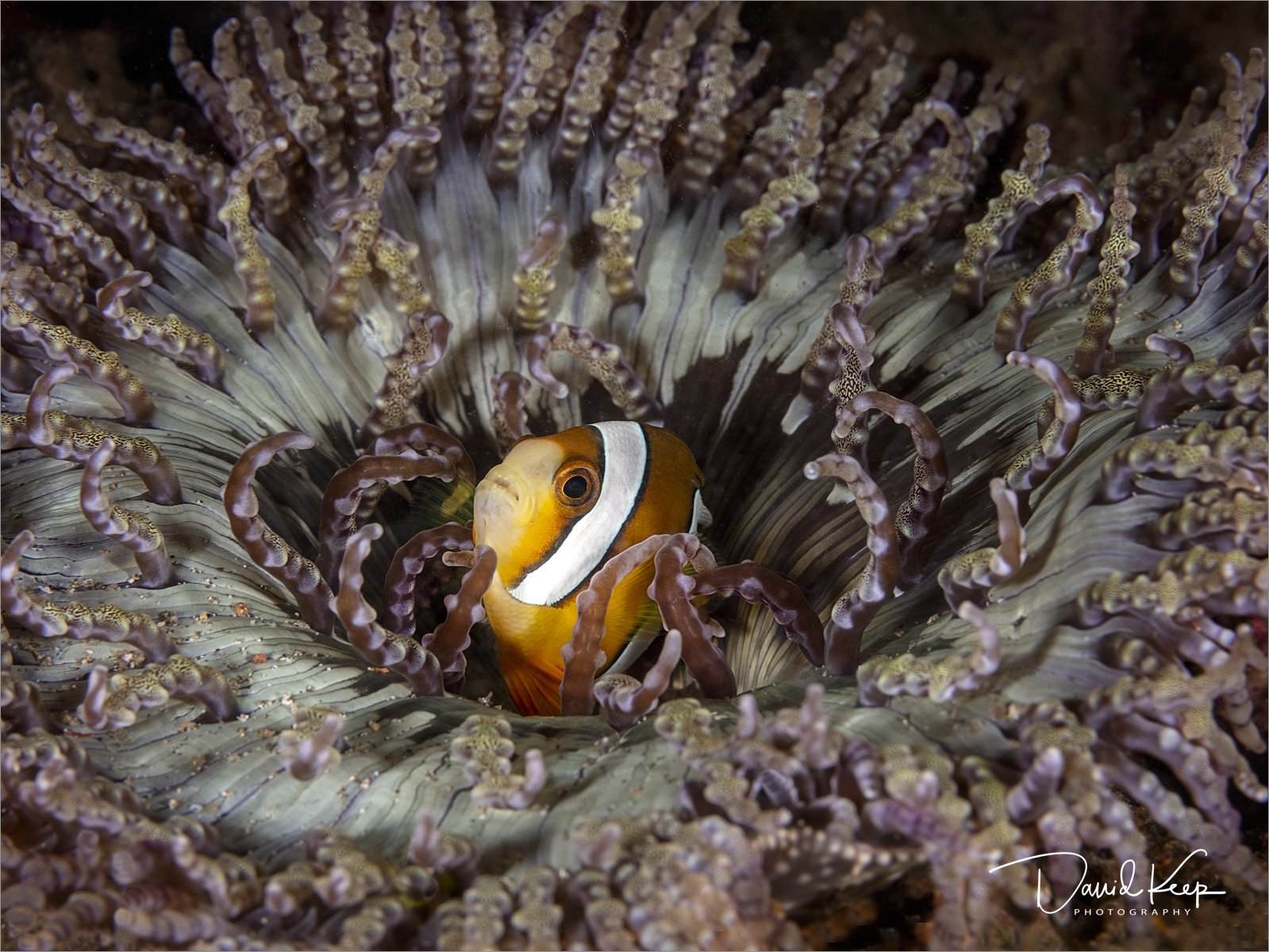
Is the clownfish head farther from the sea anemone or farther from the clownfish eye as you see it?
the sea anemone

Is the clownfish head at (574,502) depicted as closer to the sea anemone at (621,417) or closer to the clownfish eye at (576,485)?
the clownfish eye at (576,485)

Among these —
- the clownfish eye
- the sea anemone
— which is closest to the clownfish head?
the clownfish eye

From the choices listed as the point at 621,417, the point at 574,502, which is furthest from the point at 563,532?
the point at 621,417

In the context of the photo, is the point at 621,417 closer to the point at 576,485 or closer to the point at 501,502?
the point at 576,485

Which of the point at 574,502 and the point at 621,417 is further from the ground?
the point at 621,417

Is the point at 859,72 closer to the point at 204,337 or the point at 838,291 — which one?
the point at 838,291

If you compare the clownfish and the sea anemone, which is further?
the clownfish

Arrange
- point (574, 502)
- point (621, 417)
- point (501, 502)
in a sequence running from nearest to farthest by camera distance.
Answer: point (501, 502) < point (574, 502) < point (621, 417)

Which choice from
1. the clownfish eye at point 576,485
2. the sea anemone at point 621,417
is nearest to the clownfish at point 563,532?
the clownfish eye at point 576,485
